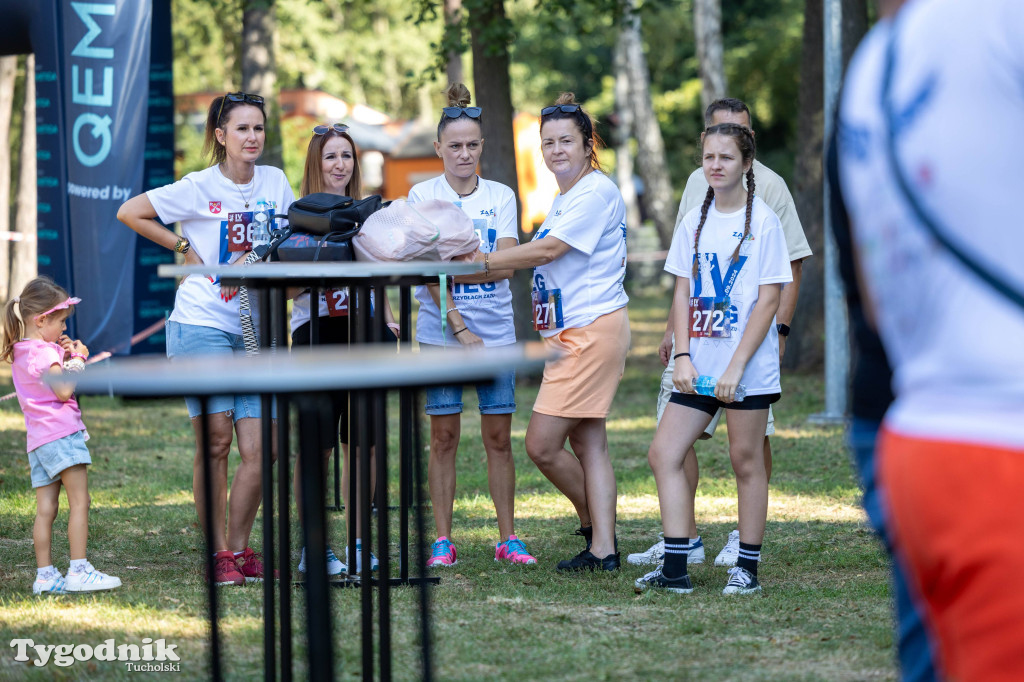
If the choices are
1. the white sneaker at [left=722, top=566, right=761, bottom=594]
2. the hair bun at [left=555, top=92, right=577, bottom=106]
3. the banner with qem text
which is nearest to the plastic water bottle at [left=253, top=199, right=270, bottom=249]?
the hair bun at [left=555, top=92, right=577, bottom=106]

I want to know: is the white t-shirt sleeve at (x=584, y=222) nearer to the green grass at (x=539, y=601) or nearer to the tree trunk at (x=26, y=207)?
the green grass at (x=539, y=601)

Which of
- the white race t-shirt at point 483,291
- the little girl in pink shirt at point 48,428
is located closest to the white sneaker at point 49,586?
the little girl in pink shirt at point 48,428

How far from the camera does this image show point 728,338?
4.91 m

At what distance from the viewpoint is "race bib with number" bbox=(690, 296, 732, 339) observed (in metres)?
4.93

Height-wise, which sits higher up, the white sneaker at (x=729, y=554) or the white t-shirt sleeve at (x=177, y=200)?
the white t-shirt sleeve at (x=177, y=200)

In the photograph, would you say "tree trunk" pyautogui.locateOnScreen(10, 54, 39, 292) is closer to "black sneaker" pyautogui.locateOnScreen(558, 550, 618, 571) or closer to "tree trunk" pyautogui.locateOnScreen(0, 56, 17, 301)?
"tree trunk" pyautogui.locateOnScreen(0, 56, 17, 301)

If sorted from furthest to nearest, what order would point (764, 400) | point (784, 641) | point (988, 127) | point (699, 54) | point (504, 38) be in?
1. point (699, 54)
2. point (504, 38)
3. point (764, 400)
4. point (784, 641)
5. point (988, 127)

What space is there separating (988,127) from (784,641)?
3.21 meters

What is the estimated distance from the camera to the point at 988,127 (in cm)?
148

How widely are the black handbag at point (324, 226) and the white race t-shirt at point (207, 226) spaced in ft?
2.51

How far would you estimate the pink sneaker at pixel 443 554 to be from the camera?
567 centimetres

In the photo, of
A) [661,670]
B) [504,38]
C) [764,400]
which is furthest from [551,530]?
[504,38]

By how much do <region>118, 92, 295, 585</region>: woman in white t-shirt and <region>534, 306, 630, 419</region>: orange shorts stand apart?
4.22ft

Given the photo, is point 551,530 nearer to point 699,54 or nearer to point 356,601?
point 356,601
